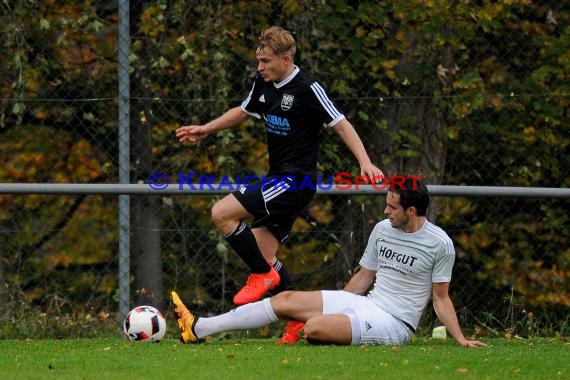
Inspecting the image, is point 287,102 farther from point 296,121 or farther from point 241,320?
point 241,320

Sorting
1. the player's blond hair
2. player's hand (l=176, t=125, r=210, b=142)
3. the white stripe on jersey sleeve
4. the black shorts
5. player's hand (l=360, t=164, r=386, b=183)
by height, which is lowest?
the black shorts

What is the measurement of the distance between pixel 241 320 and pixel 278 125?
126cm

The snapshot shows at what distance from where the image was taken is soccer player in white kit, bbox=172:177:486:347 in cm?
702

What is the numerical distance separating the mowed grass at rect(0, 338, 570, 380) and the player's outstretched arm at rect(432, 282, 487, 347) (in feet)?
0.31

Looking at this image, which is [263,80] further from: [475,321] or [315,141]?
[475,321]

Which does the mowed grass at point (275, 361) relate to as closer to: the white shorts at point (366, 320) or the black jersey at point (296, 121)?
the white shorts at point (366, 320)

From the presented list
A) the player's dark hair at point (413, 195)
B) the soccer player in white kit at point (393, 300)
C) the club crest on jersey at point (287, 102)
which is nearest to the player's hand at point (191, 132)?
the club crest on jersey at point (287, 102)

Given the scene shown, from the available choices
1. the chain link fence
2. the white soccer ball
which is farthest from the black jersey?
the chain link fence

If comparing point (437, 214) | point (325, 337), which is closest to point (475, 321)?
point (437, 214)

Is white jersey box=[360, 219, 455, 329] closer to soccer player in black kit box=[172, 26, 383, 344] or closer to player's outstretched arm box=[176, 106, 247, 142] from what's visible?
soccer player in black kit box=[172, 26, 383, 344]

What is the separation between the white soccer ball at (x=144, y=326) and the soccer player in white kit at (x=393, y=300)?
21 cm

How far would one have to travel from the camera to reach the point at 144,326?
7.26m

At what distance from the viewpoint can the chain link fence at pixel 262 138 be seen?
8.84 m

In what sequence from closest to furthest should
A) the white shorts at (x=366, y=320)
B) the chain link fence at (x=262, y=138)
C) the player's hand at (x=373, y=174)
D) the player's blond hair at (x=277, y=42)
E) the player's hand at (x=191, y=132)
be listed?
the player's hand at (x=373, y=174) < the white shorts at (x=366, y=320) < the player's blond hair at (x=277, y=42) < the player's hand at (x=191, y=132) < the chain link fence at (x=262, y=138)
